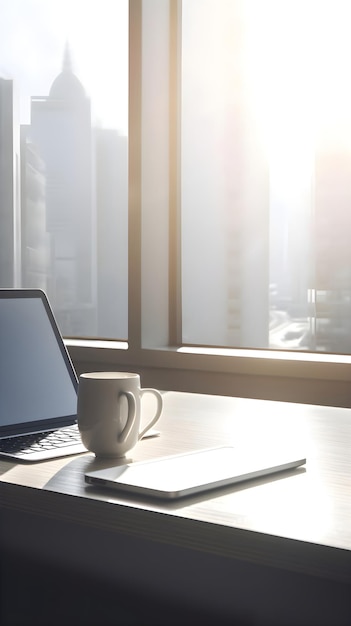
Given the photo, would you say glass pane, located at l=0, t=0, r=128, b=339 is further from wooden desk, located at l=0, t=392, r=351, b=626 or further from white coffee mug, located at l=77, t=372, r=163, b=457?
white coffee mug, located at l=77, t=372, r=163, b=457

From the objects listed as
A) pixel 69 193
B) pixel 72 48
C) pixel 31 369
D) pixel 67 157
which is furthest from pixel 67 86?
pixel 31 369

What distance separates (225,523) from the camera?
2.10ft

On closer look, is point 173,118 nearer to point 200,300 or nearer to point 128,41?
point 128,41

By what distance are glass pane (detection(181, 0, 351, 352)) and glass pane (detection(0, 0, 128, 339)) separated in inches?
11.9

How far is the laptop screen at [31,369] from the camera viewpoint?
1.01 meters

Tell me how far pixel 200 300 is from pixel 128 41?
3.06 feet

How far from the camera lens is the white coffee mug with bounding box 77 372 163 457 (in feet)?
2.81

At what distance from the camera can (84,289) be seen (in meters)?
3.08

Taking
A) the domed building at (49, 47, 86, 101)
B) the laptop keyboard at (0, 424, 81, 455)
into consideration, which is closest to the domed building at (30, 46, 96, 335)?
the domed building at (49, 47, 86, 101)

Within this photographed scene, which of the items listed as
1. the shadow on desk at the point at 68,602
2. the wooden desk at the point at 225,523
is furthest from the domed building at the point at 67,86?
the shadow on desk at the point at 68,602

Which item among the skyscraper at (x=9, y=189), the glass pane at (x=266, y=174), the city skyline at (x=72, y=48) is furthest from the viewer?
the skyscraper at (x=9, y=189)

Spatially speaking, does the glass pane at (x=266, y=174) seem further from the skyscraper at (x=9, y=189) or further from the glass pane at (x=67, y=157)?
the skyscraper at (x=9, y=189)

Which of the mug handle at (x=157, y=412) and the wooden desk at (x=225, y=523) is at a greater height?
the mug handle at (x=157, y=412)

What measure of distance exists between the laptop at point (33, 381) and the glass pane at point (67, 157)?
1825mm
